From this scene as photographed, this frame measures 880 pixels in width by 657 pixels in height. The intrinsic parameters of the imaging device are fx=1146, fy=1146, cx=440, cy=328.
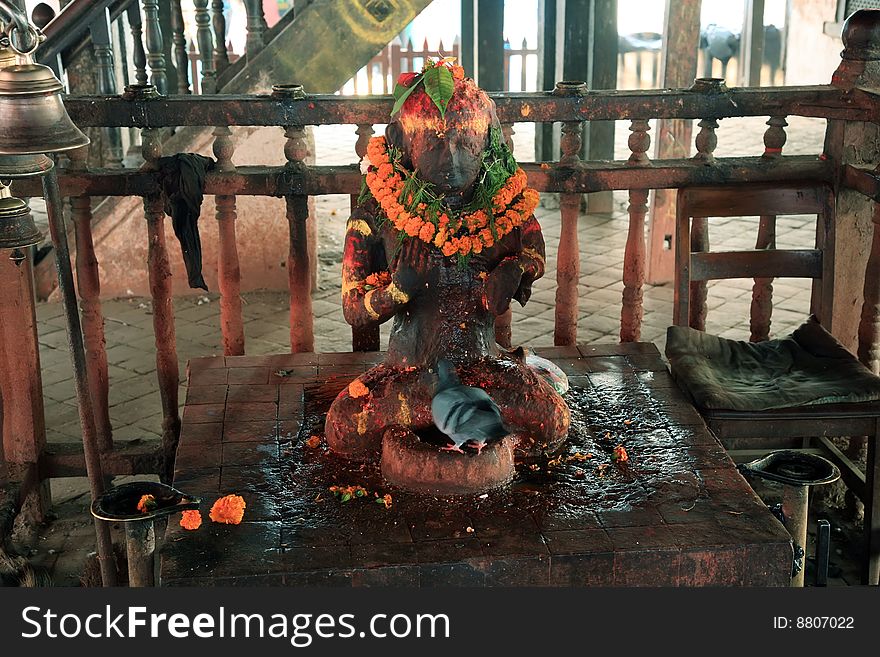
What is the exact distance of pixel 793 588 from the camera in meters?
3.45

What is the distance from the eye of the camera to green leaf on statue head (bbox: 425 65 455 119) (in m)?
3.57

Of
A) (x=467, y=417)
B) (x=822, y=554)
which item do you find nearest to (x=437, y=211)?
(x=467, y=417)

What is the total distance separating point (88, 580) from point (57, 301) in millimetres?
3727

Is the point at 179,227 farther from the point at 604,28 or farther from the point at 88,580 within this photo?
the point at 604,28

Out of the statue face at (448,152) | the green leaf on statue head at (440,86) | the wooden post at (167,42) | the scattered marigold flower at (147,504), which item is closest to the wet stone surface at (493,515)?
the scattered marigold flower at (147,504)

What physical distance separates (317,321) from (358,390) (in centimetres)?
341

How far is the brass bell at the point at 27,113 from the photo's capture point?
9.95 feet

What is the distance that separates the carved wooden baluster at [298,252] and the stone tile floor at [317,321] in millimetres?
1042

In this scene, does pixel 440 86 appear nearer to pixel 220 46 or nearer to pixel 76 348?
pixel 76 348

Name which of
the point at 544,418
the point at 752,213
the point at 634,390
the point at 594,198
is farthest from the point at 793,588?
the point at 594,198

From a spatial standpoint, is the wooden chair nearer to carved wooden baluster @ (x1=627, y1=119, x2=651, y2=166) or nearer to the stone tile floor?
carved wooden baluster @ (x1=627, y1=119, x2=651, y2=166)

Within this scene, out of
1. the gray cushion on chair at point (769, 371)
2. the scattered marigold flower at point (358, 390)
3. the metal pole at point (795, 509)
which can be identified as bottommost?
the metal pole at point (795, 509)

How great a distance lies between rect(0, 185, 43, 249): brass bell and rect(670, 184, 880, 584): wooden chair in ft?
8.11

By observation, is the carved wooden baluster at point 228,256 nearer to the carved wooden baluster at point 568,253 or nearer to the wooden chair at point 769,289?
the carved wooden baluster at point 568,253
